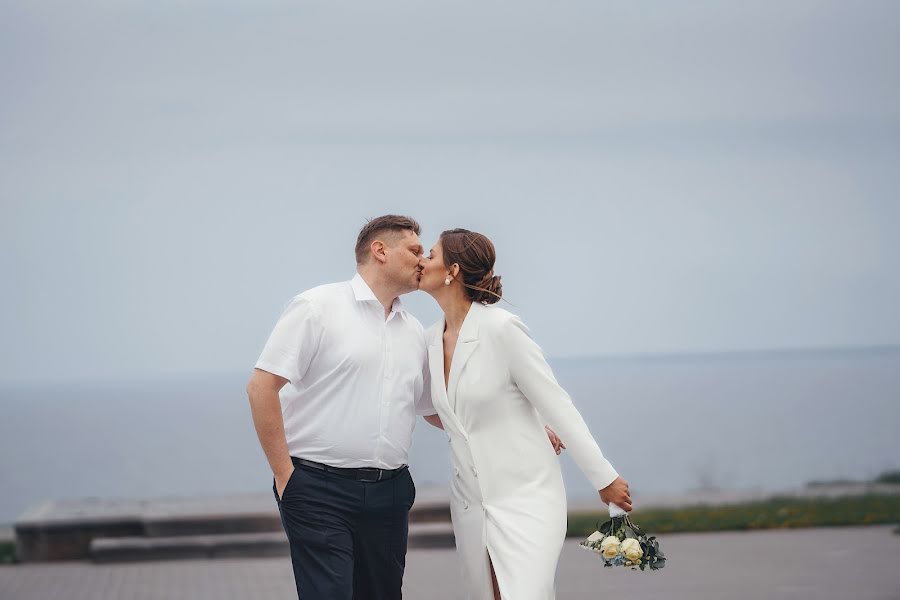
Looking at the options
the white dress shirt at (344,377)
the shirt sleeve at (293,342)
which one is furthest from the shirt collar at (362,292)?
the shirt sleeve at (293,342)

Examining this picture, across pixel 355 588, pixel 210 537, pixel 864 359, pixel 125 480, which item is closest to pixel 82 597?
pixel 210 537

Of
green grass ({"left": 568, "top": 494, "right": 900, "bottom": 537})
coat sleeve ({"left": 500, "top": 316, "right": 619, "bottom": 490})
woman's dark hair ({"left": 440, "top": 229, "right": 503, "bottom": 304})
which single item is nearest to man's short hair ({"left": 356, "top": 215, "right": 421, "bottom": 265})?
woman's dark hair ({"left": 440, "top": 229, "right": 503, "bottom": 304})

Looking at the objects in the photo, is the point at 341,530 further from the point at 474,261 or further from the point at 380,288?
the point at 474,261

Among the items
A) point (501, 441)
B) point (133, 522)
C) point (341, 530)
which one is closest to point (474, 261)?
point (501, 441)

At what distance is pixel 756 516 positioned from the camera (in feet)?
30.0

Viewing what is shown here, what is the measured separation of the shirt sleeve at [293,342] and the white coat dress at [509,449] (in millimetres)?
419

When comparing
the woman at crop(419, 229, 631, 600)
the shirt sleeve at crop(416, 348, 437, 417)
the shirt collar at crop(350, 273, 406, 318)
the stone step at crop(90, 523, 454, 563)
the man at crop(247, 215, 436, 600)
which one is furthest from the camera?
the stone step at crop(90, 523, 454, 563)

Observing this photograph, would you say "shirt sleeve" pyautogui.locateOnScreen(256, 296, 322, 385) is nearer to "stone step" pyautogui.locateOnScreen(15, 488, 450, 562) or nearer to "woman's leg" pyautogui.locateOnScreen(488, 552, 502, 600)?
"woman's leg" pyautogui.locateOnScreen(488, 552, 502, 600)

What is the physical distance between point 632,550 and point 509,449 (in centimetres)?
45

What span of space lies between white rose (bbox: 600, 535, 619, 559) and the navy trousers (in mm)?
631

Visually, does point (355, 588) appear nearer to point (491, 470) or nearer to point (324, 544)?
point (324, 544)

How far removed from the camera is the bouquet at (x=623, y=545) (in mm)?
3270

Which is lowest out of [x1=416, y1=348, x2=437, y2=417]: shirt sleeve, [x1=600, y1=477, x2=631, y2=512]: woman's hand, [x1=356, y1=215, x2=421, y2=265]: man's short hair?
[x1=600, y1=477, x2=631, y2=512]: woman's hand

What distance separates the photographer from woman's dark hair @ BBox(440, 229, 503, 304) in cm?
331
